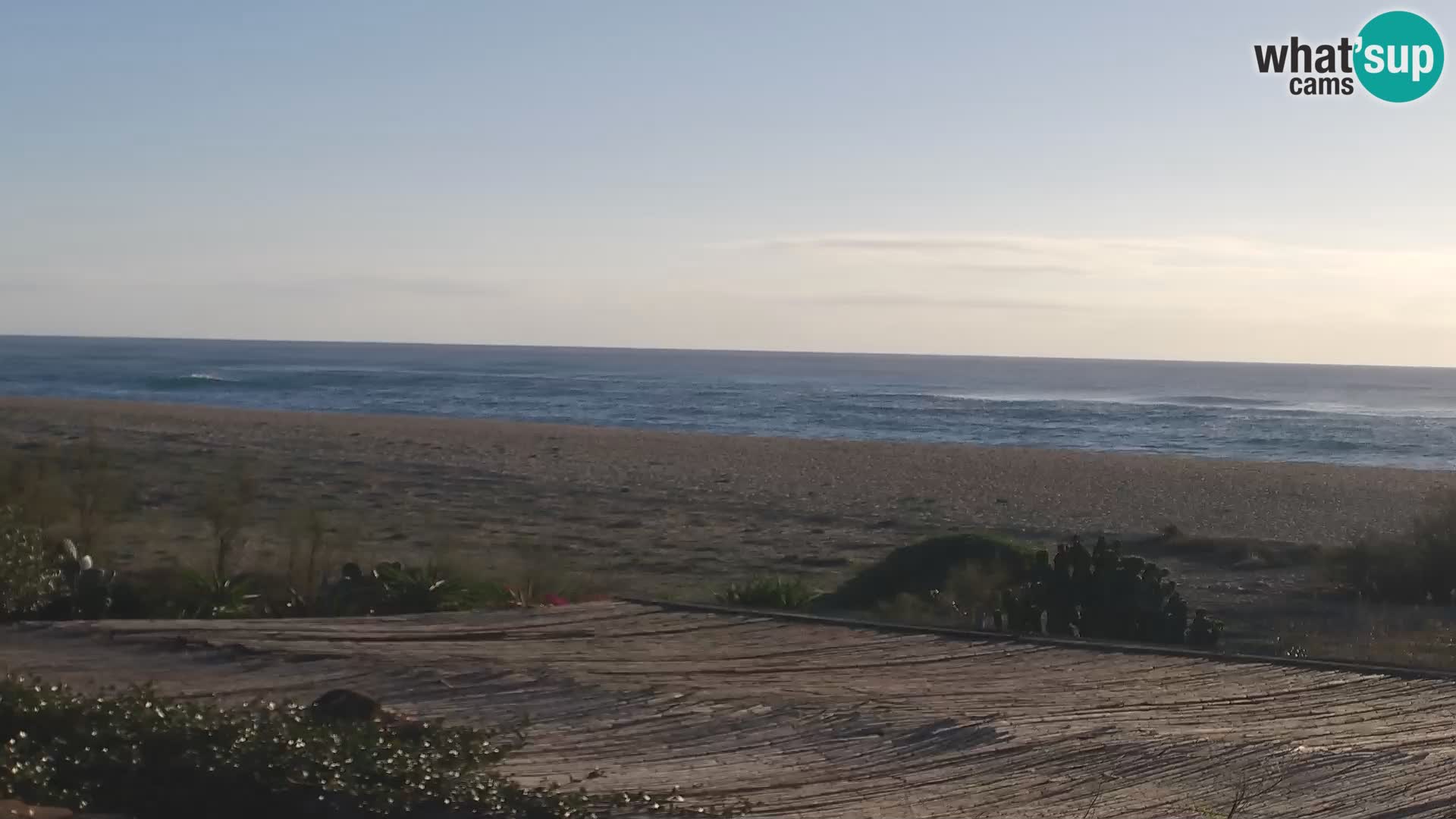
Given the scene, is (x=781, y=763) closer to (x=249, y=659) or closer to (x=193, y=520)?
(x=249, y=659)

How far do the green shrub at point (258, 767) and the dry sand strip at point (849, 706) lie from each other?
334 millimetres

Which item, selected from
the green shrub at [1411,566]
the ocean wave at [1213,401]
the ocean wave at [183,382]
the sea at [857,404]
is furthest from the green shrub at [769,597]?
the ocean wave at [1213,401]

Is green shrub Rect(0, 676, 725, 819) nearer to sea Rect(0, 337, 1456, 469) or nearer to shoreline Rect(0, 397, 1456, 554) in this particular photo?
shoreline Rect(0, 397, 1456, 554)

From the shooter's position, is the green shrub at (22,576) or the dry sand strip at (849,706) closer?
the dry sand strip at (849,706)

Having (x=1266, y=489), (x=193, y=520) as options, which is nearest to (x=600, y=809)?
(x=193, y=520)

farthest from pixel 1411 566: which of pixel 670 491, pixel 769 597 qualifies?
pixel 670 491

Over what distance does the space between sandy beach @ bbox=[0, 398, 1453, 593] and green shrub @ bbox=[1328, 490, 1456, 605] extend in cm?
511

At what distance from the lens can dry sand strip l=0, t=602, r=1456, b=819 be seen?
4.42 m

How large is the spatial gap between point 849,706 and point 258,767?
214 cm

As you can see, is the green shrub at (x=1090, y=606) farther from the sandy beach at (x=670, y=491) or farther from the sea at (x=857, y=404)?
the sea at (x=857, y=404)

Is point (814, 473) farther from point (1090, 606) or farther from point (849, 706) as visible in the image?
point (849, 706)

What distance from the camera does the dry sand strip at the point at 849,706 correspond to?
174 inches

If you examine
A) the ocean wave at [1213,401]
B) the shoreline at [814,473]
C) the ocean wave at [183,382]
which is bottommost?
the shoreline at [814,473]

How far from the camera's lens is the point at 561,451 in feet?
104
